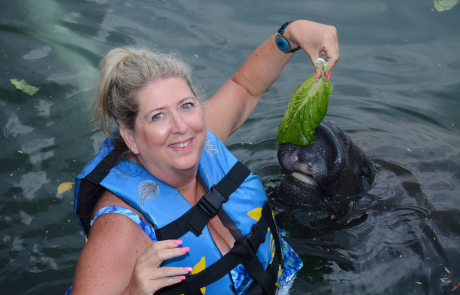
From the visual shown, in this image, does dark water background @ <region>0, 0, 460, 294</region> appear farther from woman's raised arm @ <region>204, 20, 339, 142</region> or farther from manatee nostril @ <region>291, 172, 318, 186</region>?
woman's raised arm @ <region>204, 20, 339, 142</region>

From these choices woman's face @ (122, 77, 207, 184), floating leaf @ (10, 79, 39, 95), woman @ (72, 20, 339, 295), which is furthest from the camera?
floating leaf @ (10, 79, 39, 95)

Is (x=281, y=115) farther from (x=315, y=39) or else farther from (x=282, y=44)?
(x=315, y=39)

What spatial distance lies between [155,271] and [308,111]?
1778 millimetres

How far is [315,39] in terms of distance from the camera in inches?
136

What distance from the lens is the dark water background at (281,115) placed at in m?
3.62

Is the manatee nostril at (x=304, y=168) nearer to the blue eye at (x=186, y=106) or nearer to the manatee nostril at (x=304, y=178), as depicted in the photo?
the manatee nostril at (x=304, y=178)

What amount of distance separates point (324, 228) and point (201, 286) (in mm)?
1217

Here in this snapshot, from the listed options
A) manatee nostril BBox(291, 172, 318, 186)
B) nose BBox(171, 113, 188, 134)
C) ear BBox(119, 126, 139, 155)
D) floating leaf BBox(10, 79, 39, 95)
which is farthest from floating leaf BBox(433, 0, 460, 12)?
floating leaf BBox(10, 79, 39, 95)

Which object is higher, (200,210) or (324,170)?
(324,170)

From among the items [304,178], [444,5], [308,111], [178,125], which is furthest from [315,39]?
[444,5]

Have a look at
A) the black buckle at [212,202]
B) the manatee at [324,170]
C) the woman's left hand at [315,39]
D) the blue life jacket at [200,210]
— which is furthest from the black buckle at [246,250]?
the woman's left hand at [315,39]

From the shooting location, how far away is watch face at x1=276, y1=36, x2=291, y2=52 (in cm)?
385

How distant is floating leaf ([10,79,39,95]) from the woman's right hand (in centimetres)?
448

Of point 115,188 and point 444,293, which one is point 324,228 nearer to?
point 444,293
